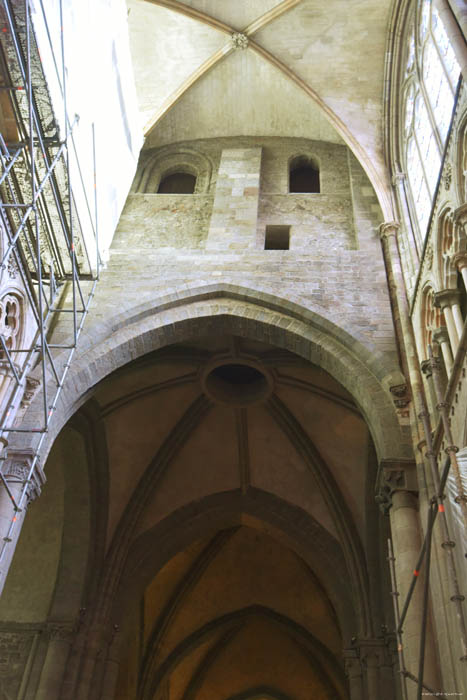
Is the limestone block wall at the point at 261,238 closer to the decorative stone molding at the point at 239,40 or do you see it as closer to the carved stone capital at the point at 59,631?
the decorative stone molding at the point at 239,40

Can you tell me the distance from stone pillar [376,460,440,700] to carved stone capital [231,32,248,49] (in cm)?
876

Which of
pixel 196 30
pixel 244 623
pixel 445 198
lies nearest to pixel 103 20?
pixel 196 30

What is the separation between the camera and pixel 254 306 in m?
9.52

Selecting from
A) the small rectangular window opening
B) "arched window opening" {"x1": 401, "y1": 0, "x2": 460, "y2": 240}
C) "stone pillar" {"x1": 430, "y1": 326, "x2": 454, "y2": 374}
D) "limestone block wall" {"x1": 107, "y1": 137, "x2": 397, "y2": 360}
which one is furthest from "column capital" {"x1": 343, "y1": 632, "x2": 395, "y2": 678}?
the small rectangular window opening

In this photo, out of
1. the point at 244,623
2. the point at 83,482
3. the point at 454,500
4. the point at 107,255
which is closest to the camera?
the point at 454,500

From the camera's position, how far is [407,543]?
6801mm

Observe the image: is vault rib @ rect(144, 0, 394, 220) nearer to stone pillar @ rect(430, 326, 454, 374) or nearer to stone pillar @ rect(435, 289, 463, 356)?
stone pillar @ rect(435, 289, 463, 356)

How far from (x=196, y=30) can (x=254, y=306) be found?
20.2ft

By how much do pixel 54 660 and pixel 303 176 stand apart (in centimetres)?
931

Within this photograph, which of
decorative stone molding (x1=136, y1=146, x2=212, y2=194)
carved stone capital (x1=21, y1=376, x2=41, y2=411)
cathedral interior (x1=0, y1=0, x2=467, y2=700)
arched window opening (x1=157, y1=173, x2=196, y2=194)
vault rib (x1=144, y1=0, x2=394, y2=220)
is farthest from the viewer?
arched window opening (x1=157, y1=173, x2=196, y2=194)

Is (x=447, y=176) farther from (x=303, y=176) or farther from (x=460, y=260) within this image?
(x=303, y=176)

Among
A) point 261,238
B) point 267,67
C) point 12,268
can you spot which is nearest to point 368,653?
point 261,238

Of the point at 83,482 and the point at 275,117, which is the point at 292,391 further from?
the point at 275,117

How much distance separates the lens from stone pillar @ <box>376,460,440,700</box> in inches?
239
